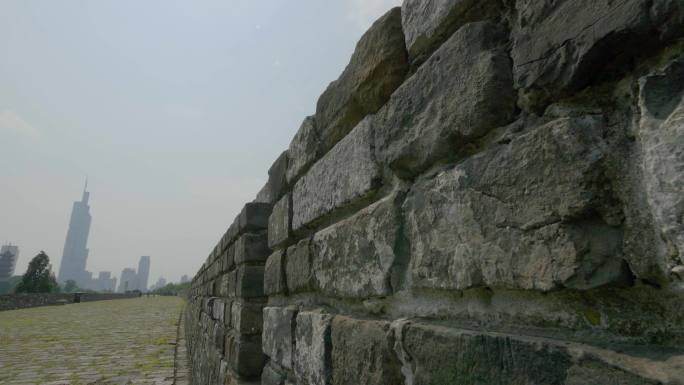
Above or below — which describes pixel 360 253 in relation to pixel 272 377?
above

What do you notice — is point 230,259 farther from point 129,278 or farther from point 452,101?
point 129,278

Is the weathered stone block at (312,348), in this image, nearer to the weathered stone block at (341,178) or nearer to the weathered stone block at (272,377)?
the weathered stone block at (272,377)

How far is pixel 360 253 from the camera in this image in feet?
4.14

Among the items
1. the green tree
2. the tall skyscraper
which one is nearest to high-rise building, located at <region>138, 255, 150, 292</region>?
the tall skyscraper

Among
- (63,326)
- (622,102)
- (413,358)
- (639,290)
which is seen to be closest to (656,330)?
(639,290)

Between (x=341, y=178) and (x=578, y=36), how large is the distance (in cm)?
92

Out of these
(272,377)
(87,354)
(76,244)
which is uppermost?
(76,244)

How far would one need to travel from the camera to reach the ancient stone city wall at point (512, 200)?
1.85 ft

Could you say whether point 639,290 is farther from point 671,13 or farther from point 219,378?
point 219,378

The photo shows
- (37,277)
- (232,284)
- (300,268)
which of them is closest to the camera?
(300,268)

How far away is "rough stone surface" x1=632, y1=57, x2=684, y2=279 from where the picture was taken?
1.70 feet

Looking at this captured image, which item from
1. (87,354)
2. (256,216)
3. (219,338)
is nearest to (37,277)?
(87,354)

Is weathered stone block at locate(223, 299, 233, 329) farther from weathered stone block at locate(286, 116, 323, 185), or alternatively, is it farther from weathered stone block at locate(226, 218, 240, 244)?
weathered stone block at locate(286, 116, 323, 185)

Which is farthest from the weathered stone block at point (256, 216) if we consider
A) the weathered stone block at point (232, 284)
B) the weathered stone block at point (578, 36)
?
the weathered stone block at point (578, 36)
